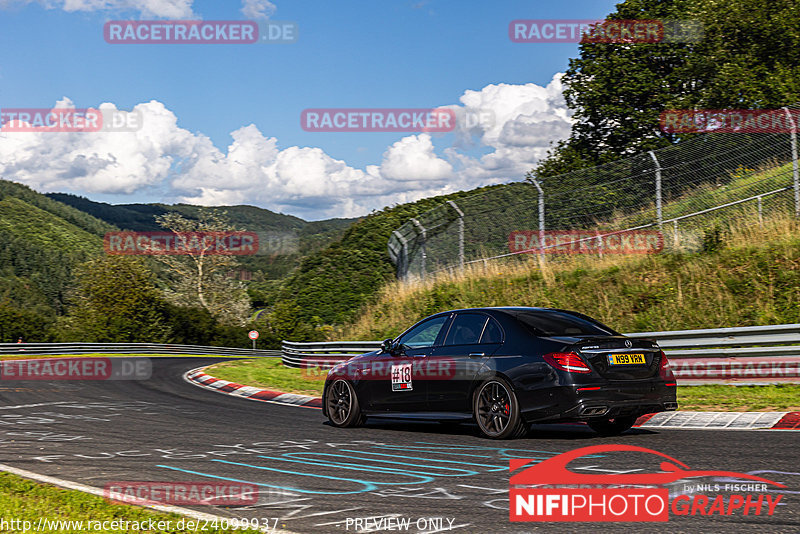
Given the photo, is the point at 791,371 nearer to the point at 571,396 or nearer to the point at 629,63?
the point at 571,396

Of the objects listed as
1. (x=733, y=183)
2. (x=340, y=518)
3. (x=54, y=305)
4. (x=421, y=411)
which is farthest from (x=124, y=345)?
(x=54, y=305)

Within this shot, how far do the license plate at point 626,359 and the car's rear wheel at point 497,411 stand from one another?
1051 mm

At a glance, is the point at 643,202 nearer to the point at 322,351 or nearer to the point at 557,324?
the point at 557,324

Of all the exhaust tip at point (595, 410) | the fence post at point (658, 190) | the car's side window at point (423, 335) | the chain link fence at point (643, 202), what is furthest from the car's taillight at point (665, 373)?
the fence post at point (658, 190)

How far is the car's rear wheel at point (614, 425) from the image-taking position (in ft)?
28.8

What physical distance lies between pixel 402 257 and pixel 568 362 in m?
19.4

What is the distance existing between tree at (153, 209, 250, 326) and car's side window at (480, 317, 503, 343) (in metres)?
70.3

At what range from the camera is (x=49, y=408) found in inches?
535

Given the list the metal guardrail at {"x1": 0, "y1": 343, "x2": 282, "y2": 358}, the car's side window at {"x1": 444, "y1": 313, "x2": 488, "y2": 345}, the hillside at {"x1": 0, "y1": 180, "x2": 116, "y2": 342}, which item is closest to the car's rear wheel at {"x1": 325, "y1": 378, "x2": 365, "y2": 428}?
the car's side window at {"x1": 444, "y1": 313, "x2": 488, "y2": 345}

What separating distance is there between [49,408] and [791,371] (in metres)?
11.8

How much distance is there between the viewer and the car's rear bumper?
7820 mm
